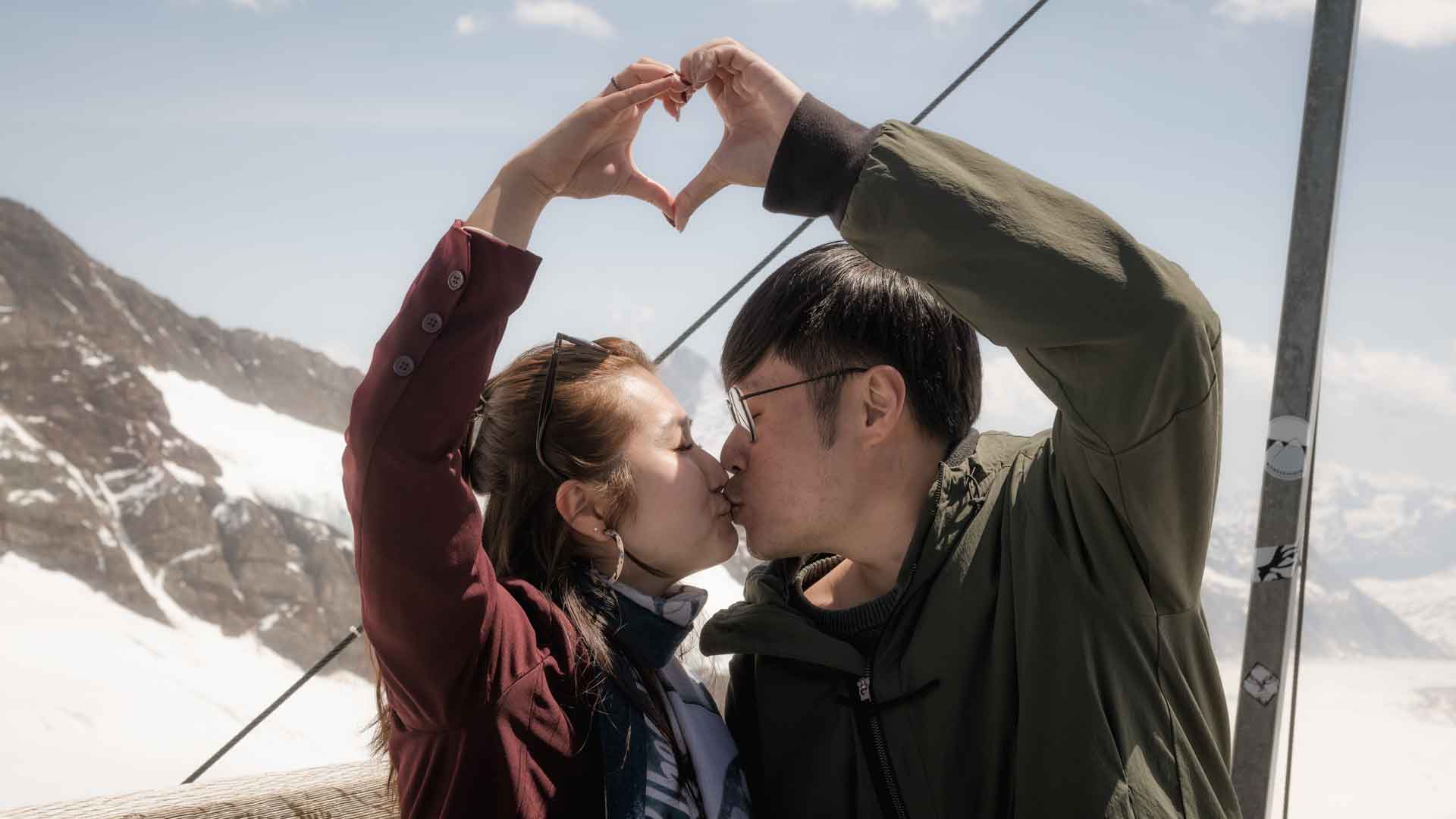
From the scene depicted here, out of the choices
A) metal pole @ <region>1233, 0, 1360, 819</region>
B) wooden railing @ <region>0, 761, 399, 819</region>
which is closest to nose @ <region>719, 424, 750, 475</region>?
wooden railing @ <region>0, 761, 399, 819</region>

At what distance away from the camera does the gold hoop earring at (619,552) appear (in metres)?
1.86

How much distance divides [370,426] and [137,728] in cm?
2402

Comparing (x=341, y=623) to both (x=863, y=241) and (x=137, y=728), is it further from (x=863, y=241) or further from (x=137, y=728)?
(x=863, y=241)

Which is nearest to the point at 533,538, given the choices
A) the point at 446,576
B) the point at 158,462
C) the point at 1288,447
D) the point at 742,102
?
the point at 446,576

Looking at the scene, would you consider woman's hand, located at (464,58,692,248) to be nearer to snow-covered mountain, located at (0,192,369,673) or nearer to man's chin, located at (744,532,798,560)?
man's chin, located at (744,532,798,560)

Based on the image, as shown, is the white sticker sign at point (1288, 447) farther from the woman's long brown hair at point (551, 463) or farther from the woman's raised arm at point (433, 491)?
the woman's raised arm at point (433, 491)

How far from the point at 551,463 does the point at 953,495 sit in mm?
602

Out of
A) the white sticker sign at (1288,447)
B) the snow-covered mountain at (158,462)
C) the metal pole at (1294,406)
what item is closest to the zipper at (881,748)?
the metal pole at (1294,406)

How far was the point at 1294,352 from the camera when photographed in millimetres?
2754

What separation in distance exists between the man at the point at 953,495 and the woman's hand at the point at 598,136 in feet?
0.27

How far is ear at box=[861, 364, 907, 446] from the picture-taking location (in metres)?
1.97

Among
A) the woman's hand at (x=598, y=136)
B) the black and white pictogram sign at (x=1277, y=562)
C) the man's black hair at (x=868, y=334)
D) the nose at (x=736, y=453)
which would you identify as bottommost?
the nose at (x=736, y=453)

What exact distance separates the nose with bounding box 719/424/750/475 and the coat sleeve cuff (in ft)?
1.89

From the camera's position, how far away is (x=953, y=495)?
1869 millimetres
